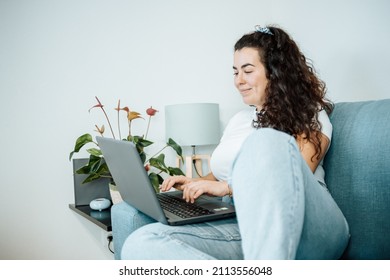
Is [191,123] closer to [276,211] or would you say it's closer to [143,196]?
[143,196]

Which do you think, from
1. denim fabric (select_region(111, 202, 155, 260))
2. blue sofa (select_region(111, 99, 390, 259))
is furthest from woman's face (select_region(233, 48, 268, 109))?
denim fabric (select_region(111, 202, 155, 260))

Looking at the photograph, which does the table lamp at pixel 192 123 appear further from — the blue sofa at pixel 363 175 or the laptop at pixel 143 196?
the blue sofa at pixel 363 175

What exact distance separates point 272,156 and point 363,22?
1.18 m

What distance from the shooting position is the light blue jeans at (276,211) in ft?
2.14

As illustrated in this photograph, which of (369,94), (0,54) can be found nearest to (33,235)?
(0,54)

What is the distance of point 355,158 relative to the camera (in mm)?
1039

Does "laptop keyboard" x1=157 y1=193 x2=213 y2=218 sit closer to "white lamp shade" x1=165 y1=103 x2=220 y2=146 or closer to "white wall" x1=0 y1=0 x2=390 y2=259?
"white lamp shade" x1=165 y1=103 x2=220 y2=146

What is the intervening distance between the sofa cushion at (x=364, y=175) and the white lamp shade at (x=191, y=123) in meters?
0.77

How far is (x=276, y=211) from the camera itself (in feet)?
2.13

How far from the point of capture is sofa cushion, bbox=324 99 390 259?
96cm

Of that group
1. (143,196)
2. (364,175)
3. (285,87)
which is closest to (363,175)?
(364,175)

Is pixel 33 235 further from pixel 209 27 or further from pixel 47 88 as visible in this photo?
pixel 209 27

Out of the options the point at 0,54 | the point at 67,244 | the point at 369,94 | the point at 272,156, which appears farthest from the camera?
the point at 67,244

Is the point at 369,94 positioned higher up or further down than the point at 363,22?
further down
